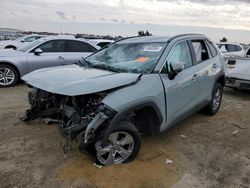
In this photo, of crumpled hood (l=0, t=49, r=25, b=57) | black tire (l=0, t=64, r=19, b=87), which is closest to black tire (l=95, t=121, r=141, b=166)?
black tire (l=0, t=64, r=19, b=87)

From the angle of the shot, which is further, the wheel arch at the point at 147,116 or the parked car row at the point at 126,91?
the wheel arch at the point at 147,116

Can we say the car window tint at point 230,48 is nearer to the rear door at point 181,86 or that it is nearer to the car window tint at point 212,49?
the car window tint at point 212,49

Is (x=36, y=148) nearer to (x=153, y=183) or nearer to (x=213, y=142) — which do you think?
(x=153, y=183)

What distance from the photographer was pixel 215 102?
6.52 metres

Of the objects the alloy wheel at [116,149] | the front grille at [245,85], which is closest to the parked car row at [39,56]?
the front grille at [245,85]

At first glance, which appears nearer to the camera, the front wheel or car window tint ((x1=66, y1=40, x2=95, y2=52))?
the front wheel

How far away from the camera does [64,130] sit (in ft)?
12.0

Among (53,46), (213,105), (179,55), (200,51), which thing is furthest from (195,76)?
(53,46)

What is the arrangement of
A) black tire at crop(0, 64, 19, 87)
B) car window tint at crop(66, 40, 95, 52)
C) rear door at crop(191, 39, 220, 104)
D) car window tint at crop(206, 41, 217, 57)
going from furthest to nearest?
car window tint at crop(66, 40, 95, 52) → black tire at crop(0, 64, 19, 87) → car window tint at crop(206, 41, 217, 57) → rear door at crop(191, 39, 220, 104)

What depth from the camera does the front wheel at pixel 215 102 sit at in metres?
6.28

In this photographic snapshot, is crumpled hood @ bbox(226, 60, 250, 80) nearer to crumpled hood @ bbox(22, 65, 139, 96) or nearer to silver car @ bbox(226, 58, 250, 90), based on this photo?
silver car @ bbox(226, 58, 250, 90)

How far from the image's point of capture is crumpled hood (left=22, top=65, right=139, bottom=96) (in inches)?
143

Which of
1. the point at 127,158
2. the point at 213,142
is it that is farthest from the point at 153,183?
the point at 213,142

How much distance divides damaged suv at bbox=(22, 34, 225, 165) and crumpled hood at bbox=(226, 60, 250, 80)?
12.1 ft
